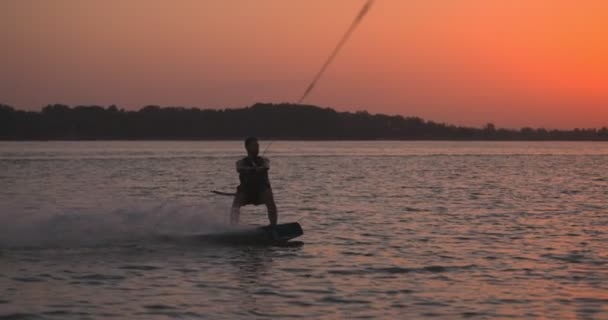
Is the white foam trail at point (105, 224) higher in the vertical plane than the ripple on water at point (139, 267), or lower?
higher

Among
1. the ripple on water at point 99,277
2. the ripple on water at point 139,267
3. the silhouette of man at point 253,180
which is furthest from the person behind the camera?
the silhouette of man at point 253,180

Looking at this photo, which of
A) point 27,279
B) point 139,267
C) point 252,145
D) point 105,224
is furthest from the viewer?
point 105,224

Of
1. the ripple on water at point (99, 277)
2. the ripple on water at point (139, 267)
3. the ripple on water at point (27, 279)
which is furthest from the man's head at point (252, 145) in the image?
the ripple on water at point (27, 279)

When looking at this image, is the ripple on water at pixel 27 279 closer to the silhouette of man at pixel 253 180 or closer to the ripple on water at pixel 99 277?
the ripple on water at pixel 99 277

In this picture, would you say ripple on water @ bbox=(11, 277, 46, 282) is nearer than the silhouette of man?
Yes

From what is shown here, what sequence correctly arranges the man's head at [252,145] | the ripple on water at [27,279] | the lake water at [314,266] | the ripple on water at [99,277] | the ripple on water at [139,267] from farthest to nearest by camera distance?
the man's head at [252,145] < the ripple on water at [139,267] < the ripple on water at [99,277] < the ripple on water at [27,279] < the lake water at [314,266]

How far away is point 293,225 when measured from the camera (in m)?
17.2

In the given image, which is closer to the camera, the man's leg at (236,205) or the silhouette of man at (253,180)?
the silhouette of man at (253,180)

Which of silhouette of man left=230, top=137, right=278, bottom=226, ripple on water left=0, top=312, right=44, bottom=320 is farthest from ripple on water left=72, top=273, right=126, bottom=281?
silhouette of man left=230, top=137, right=278, bottom=226

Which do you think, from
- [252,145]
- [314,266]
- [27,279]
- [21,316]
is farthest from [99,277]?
[252,145]

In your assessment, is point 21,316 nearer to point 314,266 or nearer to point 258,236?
point 314,266

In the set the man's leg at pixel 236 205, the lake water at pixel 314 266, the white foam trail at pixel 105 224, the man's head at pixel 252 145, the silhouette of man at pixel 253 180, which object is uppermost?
the man's head at pixel 252 145

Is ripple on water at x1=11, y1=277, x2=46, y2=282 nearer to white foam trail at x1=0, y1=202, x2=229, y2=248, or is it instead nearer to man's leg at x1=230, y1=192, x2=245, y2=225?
white foam trail at x1=0, y1=202, x2=229, y2=248

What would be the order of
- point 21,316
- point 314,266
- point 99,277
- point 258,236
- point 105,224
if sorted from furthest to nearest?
point 105,224 < point 258,236 < point 314,266 < point 99,277 < point 21,316
